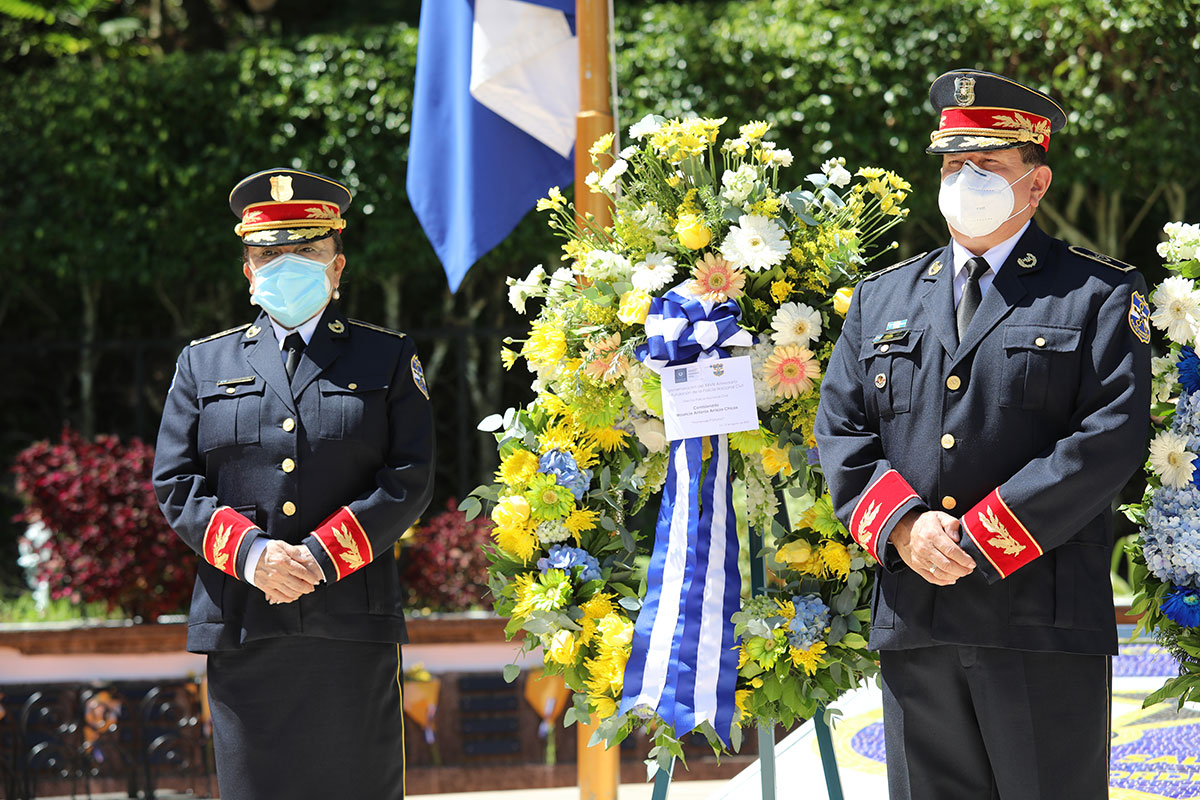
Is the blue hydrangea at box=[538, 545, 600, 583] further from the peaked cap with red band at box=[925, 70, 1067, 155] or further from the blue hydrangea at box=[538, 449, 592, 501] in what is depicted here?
the peaked cap with red band at box=[925, 70, 1067, 155]

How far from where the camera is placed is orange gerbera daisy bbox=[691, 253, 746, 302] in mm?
3365

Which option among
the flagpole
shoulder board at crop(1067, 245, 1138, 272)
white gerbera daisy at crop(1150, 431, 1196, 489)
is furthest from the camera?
the flagpole

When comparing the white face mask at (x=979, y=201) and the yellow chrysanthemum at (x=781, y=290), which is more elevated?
the white face mask at (x=979, y=201)

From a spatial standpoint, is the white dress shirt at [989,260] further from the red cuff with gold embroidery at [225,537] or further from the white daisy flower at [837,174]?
the red cuff with gold embroidery at [225,537]

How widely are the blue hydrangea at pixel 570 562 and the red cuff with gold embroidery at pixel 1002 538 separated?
1118mm

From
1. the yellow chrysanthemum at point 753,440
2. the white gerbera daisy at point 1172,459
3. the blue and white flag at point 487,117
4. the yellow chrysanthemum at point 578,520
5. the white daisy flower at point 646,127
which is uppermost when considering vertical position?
the blue and white flag at point 487,117

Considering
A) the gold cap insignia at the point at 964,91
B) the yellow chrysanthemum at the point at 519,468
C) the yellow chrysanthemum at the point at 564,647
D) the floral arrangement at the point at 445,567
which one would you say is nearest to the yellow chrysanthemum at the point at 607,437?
the yellow chrysanthemum at the point at 519,468

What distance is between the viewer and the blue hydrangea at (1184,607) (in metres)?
2.95

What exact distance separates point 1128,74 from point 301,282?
5.20m

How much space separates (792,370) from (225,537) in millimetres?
1472

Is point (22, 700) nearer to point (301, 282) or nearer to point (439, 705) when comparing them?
point (439, 705)

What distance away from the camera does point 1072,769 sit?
2678mm

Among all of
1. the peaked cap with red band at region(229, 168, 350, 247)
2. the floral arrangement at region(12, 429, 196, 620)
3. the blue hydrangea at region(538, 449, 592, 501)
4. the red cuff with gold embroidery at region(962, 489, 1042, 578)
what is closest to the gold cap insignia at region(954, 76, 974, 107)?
the red cuff with gold embroidery at region(962, 489, 1042, 578)

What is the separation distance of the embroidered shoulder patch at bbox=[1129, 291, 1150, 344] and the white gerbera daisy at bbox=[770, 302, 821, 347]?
785 millimetres
